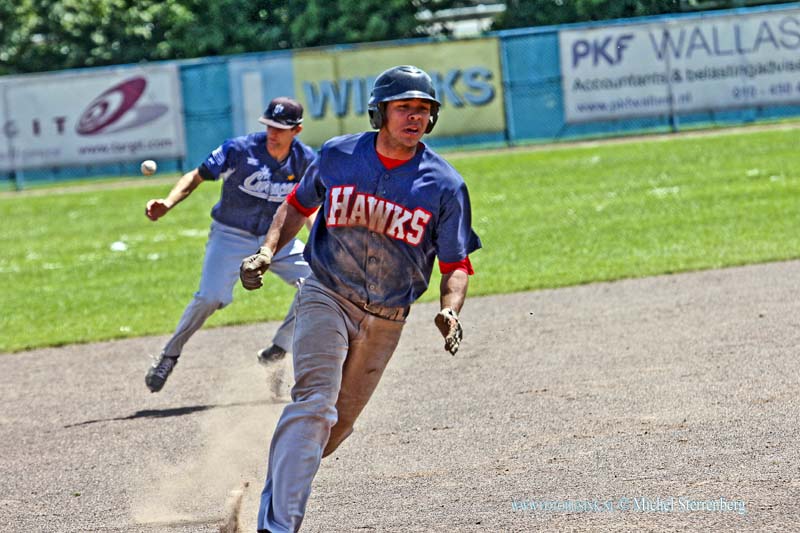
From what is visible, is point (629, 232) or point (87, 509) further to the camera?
point (629, 232)

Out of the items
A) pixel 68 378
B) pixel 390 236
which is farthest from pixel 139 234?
pixel 390 236

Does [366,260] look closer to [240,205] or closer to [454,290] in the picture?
[454,290]

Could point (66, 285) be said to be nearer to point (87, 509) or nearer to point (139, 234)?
point (139, 234)

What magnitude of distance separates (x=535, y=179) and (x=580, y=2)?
11250 millimetres

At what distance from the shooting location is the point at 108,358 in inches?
422

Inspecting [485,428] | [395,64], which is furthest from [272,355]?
[395,64]

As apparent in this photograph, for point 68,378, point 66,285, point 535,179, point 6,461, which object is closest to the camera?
point 6,461

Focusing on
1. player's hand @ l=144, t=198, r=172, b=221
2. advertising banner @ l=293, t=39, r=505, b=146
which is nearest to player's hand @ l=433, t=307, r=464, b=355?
player's hand @ l=144, t=198, r=172, b=221

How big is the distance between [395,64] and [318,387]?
2154cm

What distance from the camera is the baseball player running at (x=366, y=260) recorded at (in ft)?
17.3

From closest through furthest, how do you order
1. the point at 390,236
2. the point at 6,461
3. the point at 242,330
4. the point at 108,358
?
the point at 390,236 → the point at 6,461 → the point at 108,358 → the point at 242,330

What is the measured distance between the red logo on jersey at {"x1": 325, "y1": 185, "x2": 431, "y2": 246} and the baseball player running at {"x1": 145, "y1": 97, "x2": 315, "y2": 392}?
3263 millimetres

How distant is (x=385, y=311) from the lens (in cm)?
557

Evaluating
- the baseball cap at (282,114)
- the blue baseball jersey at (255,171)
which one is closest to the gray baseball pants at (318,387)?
the baseball cap at (282,114)
